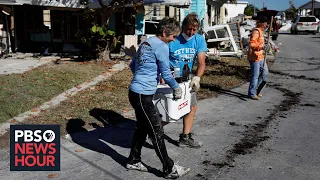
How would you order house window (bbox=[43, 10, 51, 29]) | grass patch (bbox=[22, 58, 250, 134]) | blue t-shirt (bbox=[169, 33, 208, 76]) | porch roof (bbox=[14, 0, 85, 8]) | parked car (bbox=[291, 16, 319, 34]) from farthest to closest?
parked car (bbox=[291, 16, 319, 34]), house window (bbox=[43, 10, 51, 29]), porch roof (bbox=[14, 0, 85, 8]), grass patch (bbox=[22, 58, 250, 134]), blue t-shirt (bbox=[169, 33, 208, 76])

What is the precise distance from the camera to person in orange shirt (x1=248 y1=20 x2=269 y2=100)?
7.88 meters

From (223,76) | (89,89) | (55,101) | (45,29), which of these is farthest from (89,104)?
(45,29)

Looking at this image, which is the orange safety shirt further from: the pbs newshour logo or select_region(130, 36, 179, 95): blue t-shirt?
the pbs newshour logo

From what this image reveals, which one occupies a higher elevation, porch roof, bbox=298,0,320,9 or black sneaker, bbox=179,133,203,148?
porch roof, bbox=298,0,320,9

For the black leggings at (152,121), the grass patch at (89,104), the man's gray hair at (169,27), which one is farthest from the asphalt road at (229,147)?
the man's gray hair at (169,27)

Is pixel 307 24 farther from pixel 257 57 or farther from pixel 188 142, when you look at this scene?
pixel 188 142

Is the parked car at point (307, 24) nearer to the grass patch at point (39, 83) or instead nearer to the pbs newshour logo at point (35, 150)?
the grass patch at point (39, 83)

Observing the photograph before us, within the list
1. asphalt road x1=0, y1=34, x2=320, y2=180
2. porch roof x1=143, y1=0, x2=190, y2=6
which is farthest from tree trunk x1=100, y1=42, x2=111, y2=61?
asphalt road x1=0, y1=34, x2=320, y2=180

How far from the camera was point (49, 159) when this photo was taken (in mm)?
4684

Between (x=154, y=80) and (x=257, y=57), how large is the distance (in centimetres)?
431

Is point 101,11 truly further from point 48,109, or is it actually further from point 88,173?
point 88,173

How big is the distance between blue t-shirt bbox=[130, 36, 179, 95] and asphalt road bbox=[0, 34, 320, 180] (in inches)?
41.1

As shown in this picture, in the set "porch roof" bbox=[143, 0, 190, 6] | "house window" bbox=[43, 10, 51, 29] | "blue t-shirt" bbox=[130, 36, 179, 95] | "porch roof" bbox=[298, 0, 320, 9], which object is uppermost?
"porch roof" bbox=[298, 0, 320, 9]

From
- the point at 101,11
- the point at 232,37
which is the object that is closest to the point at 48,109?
the point at 101,11
